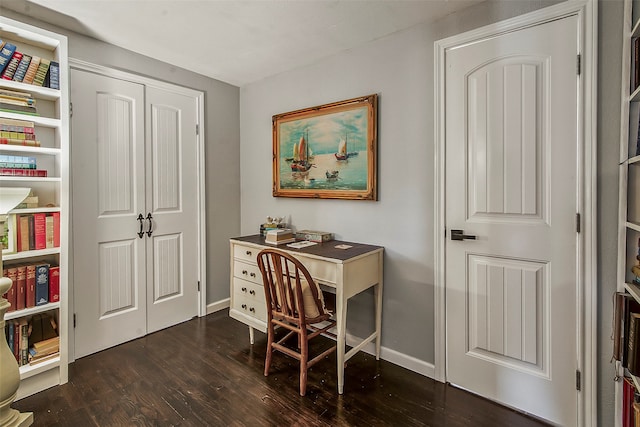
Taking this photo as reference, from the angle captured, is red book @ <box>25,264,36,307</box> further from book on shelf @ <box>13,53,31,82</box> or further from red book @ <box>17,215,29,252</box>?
book on shelf @ <box>13,53,31,82</box>

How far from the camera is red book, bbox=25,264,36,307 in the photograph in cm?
193

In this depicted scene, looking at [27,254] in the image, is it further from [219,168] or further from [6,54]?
[219,168]

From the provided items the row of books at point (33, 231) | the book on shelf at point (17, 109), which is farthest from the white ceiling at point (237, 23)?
the row of books at point (33, 231)

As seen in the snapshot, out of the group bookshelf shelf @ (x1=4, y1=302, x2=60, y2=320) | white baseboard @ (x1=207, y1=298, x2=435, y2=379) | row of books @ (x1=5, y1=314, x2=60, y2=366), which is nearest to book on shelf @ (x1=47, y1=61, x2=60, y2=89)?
bookshelf shelf @ (x1=4, y1=302, x2=60, y2=320)

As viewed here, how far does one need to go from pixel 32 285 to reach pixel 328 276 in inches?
72.7

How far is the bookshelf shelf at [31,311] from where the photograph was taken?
1.83 metres

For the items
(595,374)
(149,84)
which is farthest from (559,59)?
(149,84)

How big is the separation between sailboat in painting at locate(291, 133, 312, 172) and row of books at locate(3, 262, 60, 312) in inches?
74.4

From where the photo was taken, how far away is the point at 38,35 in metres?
1.93

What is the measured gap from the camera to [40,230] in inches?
77.2

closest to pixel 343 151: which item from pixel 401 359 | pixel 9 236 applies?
pixel 401 359

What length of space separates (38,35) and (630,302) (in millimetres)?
3496

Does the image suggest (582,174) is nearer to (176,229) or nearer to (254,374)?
(254,374)

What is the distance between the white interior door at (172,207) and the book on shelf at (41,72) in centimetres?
77
